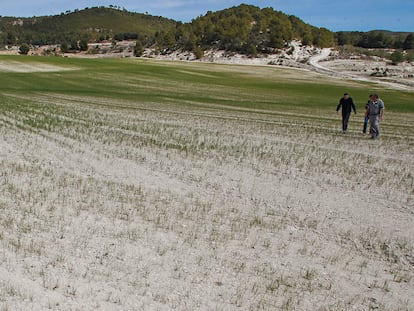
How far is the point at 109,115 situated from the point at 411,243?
766 inches

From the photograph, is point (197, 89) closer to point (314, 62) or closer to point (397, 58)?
point (397, 58)

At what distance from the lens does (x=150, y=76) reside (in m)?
69.9

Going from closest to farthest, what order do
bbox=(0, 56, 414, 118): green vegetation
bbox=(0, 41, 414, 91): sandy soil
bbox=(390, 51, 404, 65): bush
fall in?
bbox=(0, 56, 414, 118): green vegetation → bbox=(0, 41, 414, 91): sandy soil → bbox=(390, 51, 404, 65): bush

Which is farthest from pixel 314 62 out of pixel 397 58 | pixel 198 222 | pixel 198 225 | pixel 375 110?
pixel 198 225

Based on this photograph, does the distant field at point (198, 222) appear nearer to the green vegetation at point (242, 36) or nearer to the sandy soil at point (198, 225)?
the sandy soil at point (198, 225)

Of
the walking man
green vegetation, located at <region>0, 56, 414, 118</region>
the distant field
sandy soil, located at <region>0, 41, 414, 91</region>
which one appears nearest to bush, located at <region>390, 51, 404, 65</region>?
sandy soil, located at <region>0, 41, 414, 91</region>

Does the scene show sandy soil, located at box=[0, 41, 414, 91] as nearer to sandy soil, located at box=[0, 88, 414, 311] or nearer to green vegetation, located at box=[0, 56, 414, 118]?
green vegetation, located at box=[0, 56, 414, 118]

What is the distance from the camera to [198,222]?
9766mm

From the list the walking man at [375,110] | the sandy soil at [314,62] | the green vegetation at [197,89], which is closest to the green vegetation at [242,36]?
the sandy soil at [314,62]

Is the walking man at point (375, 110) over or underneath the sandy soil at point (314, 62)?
underneath

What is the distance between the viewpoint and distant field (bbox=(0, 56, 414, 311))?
691 centimetres

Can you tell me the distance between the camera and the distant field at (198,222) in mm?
6910

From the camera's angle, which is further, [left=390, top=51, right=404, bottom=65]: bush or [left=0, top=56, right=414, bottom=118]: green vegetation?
[left=390, top=51, right=404, bottom=65]: bush

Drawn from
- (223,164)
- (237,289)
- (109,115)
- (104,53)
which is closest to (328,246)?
(237,289)
